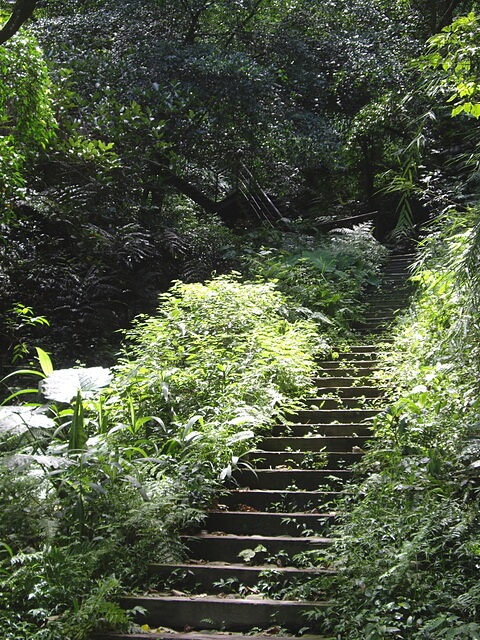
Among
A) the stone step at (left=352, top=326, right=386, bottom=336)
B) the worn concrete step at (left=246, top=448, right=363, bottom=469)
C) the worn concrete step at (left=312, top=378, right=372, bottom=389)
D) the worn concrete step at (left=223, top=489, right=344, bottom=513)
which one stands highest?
the stone step at (left=352, top=326, right=386, bottom=336)

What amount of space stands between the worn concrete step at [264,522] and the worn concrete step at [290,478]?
423 millimetres

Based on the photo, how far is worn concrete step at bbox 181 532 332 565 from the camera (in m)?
4.54

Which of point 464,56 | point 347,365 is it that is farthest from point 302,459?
point 464,56

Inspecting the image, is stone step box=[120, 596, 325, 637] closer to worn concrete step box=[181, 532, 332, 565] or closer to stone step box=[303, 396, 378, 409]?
worn concrete step box=[181, 532, 332, 565]

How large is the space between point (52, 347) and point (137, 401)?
4.25 meters

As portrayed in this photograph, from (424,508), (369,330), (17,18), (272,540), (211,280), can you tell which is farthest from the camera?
(211,280)

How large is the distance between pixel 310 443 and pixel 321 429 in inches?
14.4

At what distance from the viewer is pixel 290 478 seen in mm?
5477

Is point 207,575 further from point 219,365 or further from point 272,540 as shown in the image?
point 219,365

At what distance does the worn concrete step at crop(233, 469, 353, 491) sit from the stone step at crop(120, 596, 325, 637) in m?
1.41

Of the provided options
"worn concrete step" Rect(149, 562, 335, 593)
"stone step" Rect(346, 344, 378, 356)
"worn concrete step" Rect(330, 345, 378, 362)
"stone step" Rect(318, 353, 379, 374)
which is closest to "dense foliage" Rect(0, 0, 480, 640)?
"worn concrete step" Rect(149, 562, 335, 593)

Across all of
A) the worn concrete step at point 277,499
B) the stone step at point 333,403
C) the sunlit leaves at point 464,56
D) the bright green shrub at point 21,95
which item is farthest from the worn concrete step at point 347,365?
the bright green shrub at point 21,95

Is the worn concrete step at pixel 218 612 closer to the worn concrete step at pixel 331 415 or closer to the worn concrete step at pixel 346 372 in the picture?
the worn concrete step at pixel 331 415

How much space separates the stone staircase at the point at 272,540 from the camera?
394 centimetres
